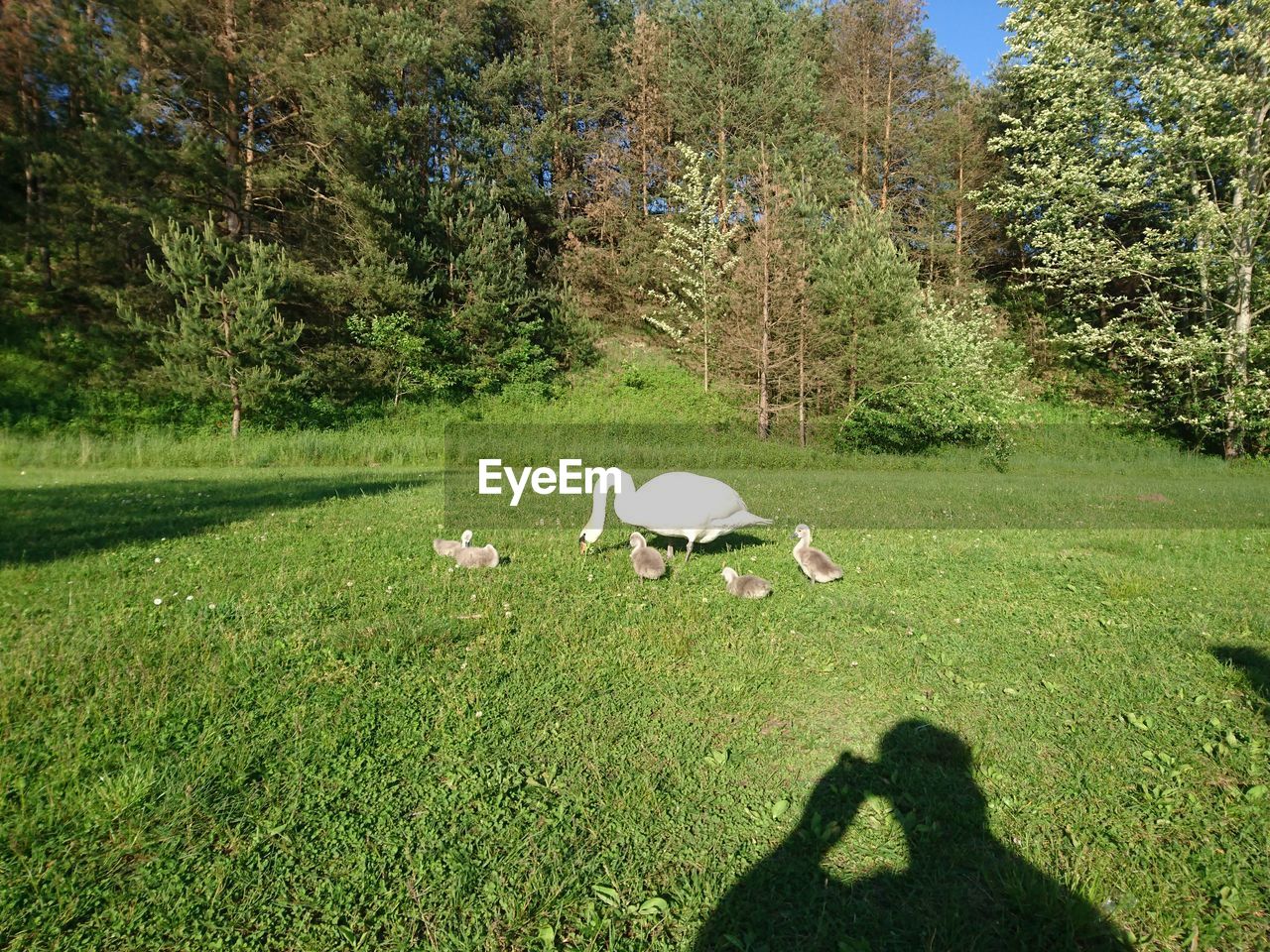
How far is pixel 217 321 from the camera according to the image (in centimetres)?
2180

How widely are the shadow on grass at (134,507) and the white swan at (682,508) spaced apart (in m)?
6.19

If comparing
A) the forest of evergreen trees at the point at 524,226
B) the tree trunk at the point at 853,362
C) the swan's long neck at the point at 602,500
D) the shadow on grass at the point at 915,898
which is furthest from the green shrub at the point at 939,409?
the shadow on grass at the point at 915,898

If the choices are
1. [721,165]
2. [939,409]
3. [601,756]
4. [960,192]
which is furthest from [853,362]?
[601,756]

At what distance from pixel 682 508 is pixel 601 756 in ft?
13.6

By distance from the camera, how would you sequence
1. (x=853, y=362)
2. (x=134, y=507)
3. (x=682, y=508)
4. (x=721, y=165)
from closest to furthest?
(x=682, y=508)
(x=134, y=507)
(x=853, y=362)
(x=721, y=165)

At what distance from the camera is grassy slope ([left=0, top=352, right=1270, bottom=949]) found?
8.73 ft

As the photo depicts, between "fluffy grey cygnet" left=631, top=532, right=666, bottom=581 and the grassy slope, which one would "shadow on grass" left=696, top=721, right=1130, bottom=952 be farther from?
"fluffy grey cygnet" left=631, top=532, right=666, bottom=581

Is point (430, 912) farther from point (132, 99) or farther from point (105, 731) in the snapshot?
point (132, 99)

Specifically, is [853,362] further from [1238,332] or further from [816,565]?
[816,565]

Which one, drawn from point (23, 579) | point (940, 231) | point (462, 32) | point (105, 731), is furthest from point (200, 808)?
point (940, 231)

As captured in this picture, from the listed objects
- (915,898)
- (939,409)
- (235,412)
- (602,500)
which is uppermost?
(939,409)

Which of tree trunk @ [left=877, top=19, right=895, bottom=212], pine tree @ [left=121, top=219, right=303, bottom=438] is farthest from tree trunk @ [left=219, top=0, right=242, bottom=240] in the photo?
tree trunk @ [left=877, top=19, right=895, bottom=212]

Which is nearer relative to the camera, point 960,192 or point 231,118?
point 231,118

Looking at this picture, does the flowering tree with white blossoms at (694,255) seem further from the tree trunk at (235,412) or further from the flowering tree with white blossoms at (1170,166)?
the tree trunk at (235,412)
